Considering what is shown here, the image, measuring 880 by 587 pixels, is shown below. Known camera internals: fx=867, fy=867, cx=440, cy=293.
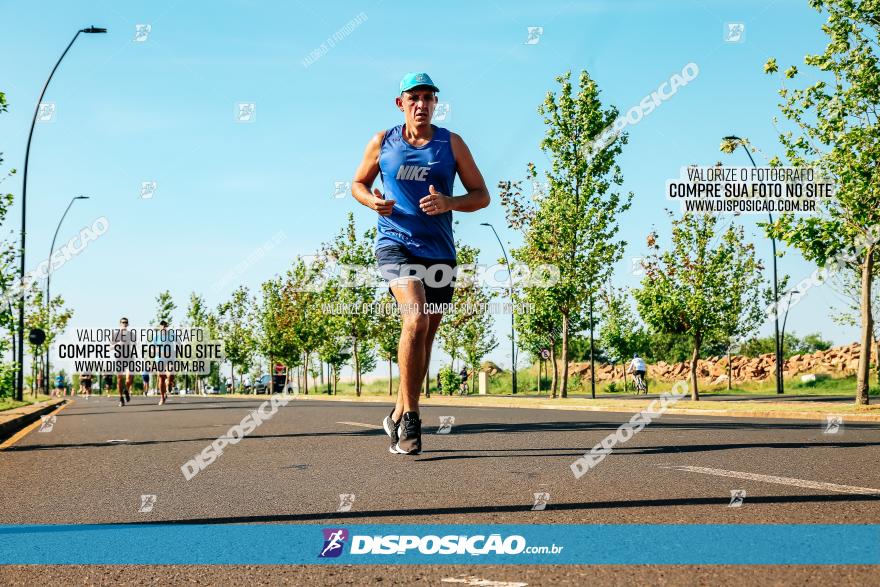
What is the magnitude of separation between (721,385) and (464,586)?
1975 inches

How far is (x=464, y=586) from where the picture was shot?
2988 mm

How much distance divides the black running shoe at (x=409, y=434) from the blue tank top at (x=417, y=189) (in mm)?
1295

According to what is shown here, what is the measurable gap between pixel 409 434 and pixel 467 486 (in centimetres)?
170

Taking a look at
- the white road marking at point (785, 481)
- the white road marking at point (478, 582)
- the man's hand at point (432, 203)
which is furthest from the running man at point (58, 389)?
the white road marking at point (478, 582)

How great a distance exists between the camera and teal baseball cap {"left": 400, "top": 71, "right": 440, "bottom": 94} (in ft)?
22.0

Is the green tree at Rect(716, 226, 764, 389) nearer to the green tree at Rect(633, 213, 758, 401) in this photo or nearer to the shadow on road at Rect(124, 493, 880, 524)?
the green tree at Rect(633, 213, 758, 401)

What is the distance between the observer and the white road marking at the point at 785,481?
4.88 meters

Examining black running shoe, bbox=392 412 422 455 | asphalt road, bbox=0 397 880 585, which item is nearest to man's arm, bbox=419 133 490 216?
black running shoe, bbox=392 412 422 455

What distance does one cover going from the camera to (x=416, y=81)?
6719 mm

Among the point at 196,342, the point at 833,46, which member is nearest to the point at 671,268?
the point at 833,46

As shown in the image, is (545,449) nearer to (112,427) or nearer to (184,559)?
(184,559)

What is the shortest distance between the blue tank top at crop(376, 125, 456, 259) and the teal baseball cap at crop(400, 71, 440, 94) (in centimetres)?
36

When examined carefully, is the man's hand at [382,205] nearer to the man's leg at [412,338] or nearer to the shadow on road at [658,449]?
the man's leg at [412,338]

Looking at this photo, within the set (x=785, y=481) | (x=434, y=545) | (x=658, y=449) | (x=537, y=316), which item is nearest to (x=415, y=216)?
(x=658, y=449)
